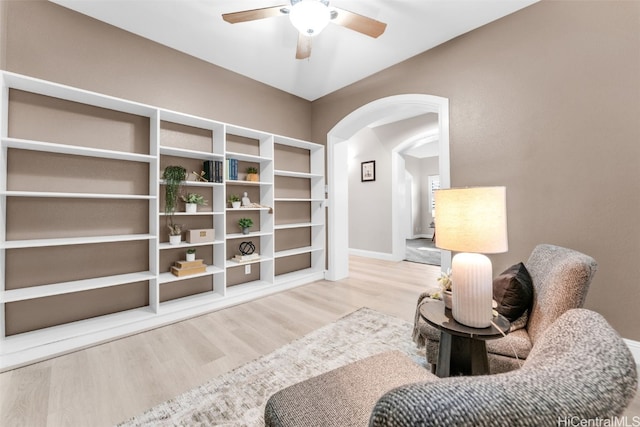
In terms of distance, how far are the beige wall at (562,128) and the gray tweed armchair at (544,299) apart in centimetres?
76

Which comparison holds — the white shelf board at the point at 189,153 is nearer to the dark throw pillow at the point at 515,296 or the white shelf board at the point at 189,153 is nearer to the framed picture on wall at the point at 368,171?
the dark throw pillow at the point at 515,296

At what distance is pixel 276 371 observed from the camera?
180 centimetres

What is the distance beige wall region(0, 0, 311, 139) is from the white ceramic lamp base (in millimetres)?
3139

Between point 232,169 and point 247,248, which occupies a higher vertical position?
point 232,169

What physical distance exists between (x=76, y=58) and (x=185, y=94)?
91cm

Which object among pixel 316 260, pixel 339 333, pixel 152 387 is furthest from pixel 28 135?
pixel 316 260

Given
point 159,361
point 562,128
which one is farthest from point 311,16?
point 159,361

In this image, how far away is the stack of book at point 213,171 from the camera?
2898mm

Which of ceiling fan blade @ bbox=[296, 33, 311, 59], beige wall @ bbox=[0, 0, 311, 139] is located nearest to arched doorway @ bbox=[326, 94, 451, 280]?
beige wall @ bbox=[0, 0, 311, 139]

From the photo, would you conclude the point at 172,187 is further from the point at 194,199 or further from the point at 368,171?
the point at 368,171

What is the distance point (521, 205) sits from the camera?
2.33m

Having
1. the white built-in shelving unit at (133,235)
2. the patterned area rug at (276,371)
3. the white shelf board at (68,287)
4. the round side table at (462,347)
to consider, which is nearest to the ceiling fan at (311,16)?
the white built-in shelving unit at (133,235)

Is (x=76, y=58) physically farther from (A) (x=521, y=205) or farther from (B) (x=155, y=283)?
(A) (x=521, y=205)

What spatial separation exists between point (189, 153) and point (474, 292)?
110 inches
